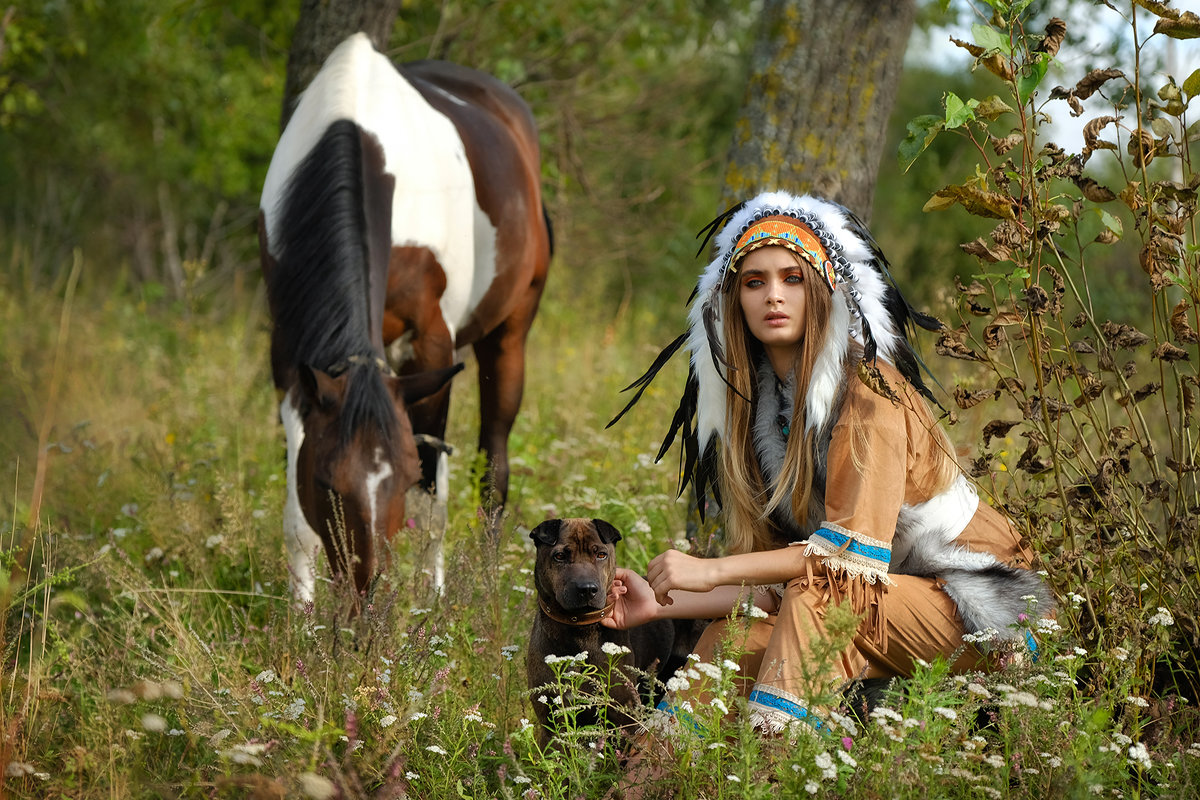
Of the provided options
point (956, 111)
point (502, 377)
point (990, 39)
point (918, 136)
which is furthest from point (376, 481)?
point (502, 377)

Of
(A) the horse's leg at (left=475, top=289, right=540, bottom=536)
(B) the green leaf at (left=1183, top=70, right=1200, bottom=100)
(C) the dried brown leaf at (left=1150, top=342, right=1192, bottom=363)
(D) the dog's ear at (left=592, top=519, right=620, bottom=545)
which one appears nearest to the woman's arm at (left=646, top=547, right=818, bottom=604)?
(D) the dog's ear at (left=592, top=519, right=620, bottom=545)

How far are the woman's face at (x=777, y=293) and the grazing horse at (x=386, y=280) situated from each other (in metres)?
1.38

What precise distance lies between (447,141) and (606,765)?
3.44m

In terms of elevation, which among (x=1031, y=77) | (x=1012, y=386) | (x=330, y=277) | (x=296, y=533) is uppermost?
(x=1031, y=77)

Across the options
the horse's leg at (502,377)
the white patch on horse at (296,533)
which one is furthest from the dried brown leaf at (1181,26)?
the horse's leg at (502,377)

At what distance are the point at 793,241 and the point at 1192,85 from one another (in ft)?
3.17

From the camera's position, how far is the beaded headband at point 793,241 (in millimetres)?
2799

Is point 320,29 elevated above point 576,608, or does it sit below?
above

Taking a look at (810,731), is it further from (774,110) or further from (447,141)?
(447,141)

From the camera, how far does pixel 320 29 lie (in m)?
5.98

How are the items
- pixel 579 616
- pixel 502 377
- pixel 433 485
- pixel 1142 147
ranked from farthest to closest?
pixel 502 377, pixel 433 485, pixel 579 616, pixel 1142 147

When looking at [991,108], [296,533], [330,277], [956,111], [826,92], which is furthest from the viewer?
[826,92]

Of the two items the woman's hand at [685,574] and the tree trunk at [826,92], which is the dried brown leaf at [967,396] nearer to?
the woman's hand at [685,574]

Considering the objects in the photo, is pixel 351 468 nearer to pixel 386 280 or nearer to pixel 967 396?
pixel 386 280
